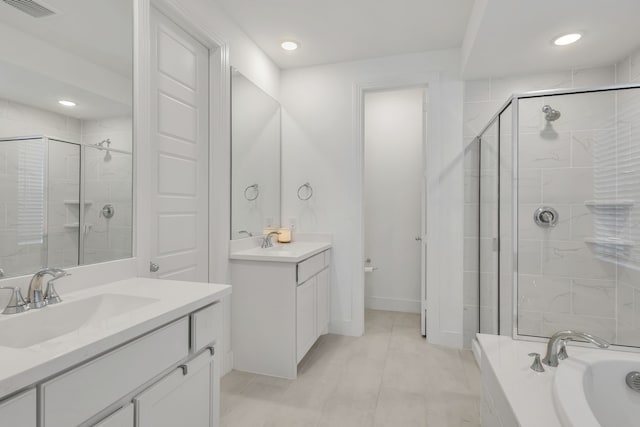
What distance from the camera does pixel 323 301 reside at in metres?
2.77

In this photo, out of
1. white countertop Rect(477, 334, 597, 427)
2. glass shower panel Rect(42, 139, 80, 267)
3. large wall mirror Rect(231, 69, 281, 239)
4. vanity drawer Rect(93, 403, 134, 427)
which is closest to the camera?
vanity drawer Rect(93, 403, 134, 427)

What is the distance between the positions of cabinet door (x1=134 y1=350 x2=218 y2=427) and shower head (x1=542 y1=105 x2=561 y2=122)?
219 cm

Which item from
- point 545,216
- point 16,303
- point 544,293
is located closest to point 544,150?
point 545,216

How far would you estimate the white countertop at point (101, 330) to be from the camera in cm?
66

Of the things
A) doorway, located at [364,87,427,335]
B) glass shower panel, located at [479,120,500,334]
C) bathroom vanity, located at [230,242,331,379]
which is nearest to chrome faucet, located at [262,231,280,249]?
bathroom vanity, located at [230,242,331,379]

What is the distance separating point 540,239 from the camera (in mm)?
1920

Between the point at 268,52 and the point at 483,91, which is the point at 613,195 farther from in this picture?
the point at 268,52

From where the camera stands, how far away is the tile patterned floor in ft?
5.87

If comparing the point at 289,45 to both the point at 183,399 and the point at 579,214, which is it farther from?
the point at 183,399

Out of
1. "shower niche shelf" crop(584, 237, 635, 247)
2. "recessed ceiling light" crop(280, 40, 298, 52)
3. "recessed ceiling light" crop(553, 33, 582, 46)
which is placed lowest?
"shower niche shelf" crop(584, 237, 635, 247)

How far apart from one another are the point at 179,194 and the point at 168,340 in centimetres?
108

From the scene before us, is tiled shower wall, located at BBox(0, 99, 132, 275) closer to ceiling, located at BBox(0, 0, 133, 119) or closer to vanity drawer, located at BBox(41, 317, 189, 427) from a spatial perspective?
ceiling, located at BBox(0, 0, 133, 119)

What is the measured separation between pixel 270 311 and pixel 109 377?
1386mm

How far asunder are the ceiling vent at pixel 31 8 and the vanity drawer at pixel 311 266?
1.75m
